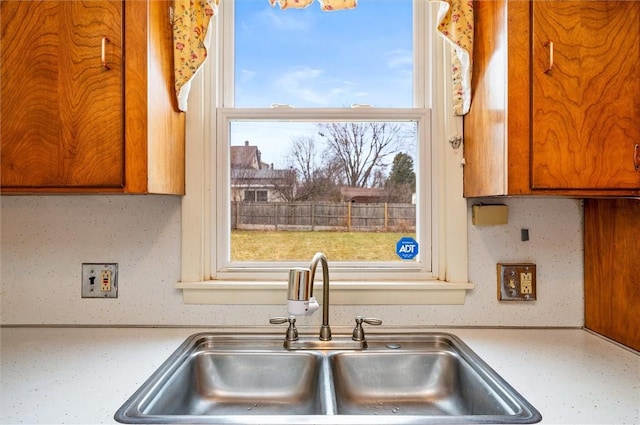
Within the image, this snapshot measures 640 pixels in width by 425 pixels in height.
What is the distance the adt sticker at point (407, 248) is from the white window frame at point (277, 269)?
7 cm

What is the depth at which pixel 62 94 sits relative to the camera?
104cm

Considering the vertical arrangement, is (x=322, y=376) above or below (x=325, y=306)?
below

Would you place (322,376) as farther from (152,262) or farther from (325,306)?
(152,262)

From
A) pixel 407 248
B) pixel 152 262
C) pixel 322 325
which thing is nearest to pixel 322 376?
pixel 322 325

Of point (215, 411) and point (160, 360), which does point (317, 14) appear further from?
point (215, 411)

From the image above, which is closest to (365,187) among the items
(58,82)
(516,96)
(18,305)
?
(516,96)

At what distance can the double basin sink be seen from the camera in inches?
42.9

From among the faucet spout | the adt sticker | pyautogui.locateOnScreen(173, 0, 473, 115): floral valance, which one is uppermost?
pyautogui.locateOnScreen(173, 0, 473, 115): floral valance

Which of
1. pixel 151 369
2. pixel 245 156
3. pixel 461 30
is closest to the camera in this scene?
pixel 151 369

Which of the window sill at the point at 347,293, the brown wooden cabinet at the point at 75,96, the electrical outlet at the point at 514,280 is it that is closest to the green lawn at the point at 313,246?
the window sill at the point at 347,293

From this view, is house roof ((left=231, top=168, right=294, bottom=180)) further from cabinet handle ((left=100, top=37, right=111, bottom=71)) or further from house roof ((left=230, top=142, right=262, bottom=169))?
cabinet handle ((left=100, top=37, right=111, bottom=71))

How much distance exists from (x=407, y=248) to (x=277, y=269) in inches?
20.2

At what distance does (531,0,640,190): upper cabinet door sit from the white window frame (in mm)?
339

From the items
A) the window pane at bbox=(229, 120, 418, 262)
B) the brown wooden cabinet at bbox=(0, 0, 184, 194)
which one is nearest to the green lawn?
the window pane at bbox=(229, 120, 418, 262)
